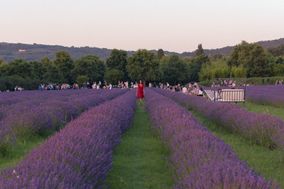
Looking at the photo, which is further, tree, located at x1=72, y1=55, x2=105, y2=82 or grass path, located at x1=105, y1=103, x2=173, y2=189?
tree, located at x1=72, y1=55, x2=105, y2=82

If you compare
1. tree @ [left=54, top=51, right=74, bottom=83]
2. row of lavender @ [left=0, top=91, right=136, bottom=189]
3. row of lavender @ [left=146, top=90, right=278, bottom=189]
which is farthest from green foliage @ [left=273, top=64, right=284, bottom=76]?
row of lavender @ [left=0, top=91, right=136, bottom=189]

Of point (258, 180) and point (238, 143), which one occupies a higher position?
point (258, 180)

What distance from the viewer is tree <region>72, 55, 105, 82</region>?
83.7m

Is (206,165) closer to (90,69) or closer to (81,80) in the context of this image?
(81,80)

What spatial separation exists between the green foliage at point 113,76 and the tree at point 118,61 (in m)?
3.21

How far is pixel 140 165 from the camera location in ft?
27.9

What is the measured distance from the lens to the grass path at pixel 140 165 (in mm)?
7031

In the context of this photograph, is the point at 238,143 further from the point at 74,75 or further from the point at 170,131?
the point at 74,75

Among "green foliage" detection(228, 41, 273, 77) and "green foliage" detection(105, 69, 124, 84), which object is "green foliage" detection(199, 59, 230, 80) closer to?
"green foliage" detection(228, 41, 273, 77)

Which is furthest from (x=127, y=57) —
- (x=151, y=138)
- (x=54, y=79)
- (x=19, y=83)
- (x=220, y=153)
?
(x=220, y=153)

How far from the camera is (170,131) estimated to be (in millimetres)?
8727

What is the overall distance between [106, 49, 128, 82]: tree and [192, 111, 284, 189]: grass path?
262 feet

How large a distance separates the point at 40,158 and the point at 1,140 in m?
4.75

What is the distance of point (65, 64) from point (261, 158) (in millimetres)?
75971
